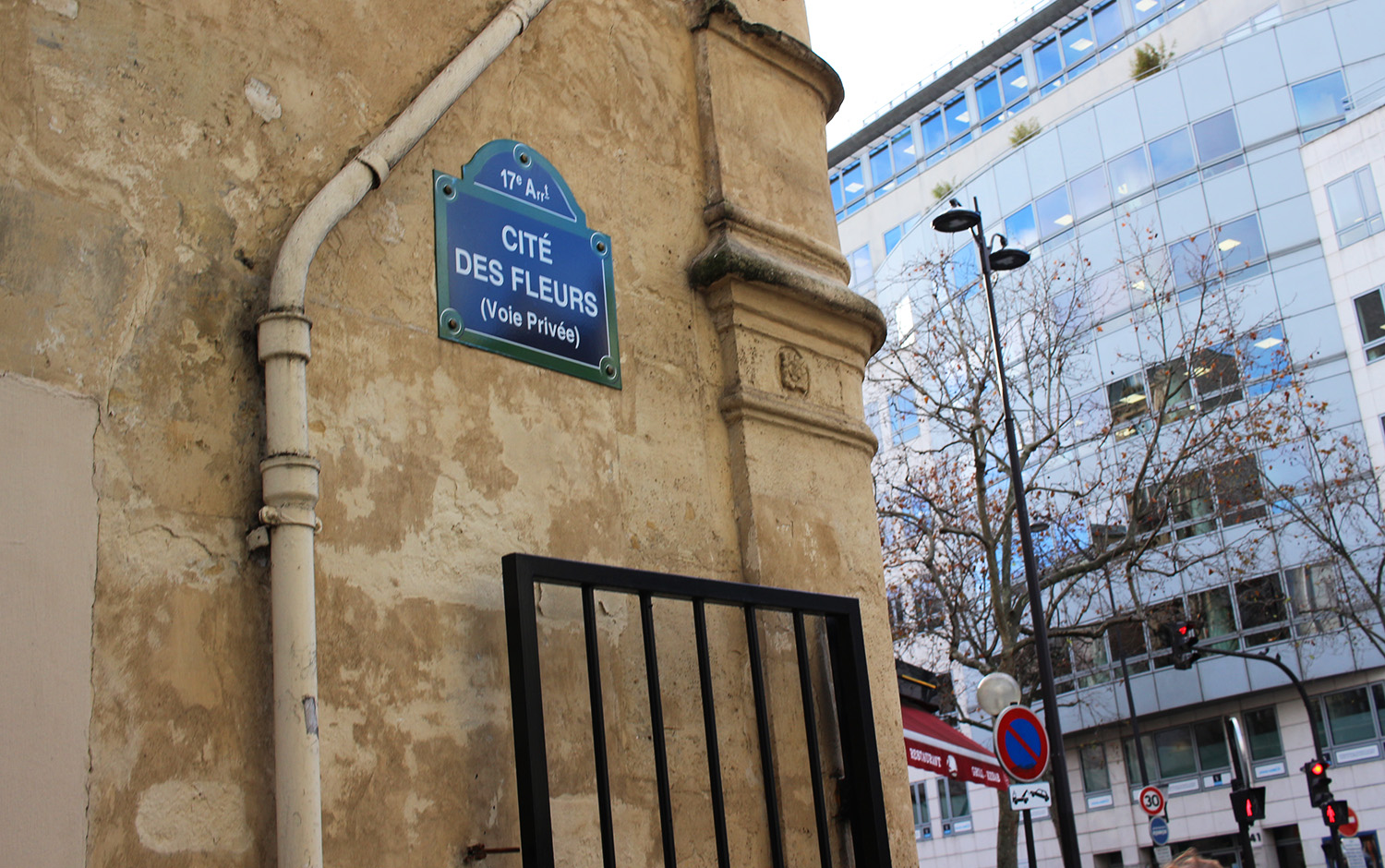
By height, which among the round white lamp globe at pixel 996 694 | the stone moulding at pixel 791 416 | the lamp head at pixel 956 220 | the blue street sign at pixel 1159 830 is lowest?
the blue street sign at pixel 1159 830

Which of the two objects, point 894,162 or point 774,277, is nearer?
point 774,277

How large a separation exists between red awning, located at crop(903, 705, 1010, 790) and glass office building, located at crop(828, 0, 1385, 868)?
53.3 feet

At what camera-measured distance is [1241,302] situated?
3139 cm

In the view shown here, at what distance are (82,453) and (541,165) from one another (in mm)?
1963

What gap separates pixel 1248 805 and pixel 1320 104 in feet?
63.3

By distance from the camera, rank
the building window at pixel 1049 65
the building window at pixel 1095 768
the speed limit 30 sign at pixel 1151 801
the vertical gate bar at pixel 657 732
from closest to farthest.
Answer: the vertical gate bar at pixel 657 732 → the speed limit 30 sign at pixel 1151 801 → the building window at pixel 1095 768 → the building window at pixel 1049 65

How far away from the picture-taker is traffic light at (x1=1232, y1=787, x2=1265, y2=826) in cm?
2056

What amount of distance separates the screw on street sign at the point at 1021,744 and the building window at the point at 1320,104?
87.5 ft

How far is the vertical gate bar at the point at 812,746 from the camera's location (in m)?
4.39

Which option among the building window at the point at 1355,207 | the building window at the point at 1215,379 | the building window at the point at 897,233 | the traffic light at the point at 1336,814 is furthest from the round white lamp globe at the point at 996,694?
the building window at the point at 897,233

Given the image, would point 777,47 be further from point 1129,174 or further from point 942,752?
point 1129,174

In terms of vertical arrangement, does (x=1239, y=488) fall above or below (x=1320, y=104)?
below

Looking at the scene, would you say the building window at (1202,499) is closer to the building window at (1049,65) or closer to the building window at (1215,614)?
the building window at (1215,614)

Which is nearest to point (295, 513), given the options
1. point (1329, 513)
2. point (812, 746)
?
point (812, 746)
